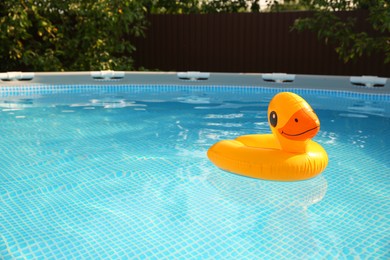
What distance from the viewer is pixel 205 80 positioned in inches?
381

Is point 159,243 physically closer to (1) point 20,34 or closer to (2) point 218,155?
(2) point 218,155

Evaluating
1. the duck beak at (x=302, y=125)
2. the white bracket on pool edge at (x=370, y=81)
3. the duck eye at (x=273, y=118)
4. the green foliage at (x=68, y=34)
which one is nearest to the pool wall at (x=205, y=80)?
the white bracket on pool edge at (x=370, y=81)

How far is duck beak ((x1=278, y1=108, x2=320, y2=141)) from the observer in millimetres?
3156

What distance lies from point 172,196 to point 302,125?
1.14 m

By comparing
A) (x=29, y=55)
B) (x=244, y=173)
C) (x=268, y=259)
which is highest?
(x=29, y=55)

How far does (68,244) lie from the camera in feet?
8.41

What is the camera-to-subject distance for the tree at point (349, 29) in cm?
926

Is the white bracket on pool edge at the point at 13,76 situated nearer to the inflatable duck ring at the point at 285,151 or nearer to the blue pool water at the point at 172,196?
the blue pool water at the point at 172,196

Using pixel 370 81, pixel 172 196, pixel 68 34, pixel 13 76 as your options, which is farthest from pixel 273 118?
pixel 68 34

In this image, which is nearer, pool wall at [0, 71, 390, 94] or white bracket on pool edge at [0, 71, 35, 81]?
pool wall at [0, 71, 390, 94]

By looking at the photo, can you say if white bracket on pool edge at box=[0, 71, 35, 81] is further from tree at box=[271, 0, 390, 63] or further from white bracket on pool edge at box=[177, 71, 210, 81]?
tree at box=[271, 0, 390, 63]

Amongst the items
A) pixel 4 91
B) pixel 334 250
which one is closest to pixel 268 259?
pixel 334 250

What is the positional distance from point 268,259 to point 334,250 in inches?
16.6

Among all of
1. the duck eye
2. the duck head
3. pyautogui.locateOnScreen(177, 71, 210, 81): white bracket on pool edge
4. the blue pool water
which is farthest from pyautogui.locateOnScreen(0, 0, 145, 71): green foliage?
the duck head
